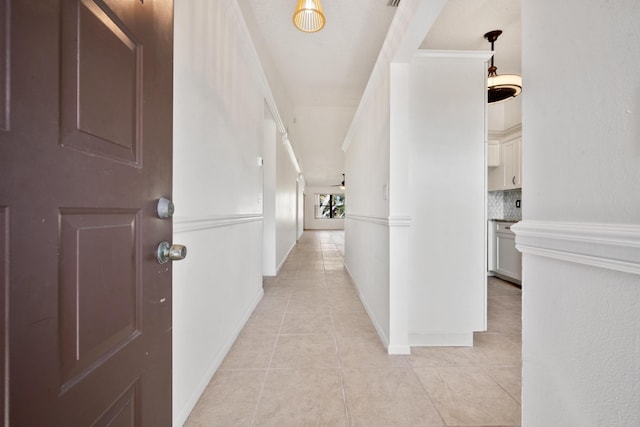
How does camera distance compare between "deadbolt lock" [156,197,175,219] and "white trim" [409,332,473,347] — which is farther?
"white trim" [409,332,473,347]

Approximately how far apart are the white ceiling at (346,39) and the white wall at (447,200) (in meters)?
0.91

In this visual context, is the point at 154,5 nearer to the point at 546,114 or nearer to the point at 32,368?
the point at 32,368

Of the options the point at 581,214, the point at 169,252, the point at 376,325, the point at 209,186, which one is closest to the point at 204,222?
the point at 209,186

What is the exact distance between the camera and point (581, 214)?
607 millimetres

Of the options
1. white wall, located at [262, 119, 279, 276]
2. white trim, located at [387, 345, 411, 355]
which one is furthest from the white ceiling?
white trim, located at [387, 345, 411, 355]

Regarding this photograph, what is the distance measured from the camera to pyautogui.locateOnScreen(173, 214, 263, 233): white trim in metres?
1.23

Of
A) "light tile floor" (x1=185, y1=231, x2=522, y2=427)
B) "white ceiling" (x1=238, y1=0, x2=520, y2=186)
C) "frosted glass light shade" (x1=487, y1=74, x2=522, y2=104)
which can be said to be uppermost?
"white ceiling" (x1=238, y1=0, x2=520, y2=186)

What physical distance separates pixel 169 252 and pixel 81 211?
319mm

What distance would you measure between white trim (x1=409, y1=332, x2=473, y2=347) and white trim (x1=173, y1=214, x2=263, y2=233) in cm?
172

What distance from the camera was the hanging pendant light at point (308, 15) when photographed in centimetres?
186

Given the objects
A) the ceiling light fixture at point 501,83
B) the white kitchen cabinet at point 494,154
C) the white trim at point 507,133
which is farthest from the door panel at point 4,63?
the white kitchen cabinet at point 494,154

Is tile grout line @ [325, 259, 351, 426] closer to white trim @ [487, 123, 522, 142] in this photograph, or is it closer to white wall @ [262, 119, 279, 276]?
white wall @ [262, 119, 279, 276]

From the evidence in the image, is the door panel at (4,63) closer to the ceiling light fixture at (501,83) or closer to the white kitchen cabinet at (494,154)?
the ceiling light fixture at (501,83)

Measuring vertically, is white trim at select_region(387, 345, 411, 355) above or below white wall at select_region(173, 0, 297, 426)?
below
